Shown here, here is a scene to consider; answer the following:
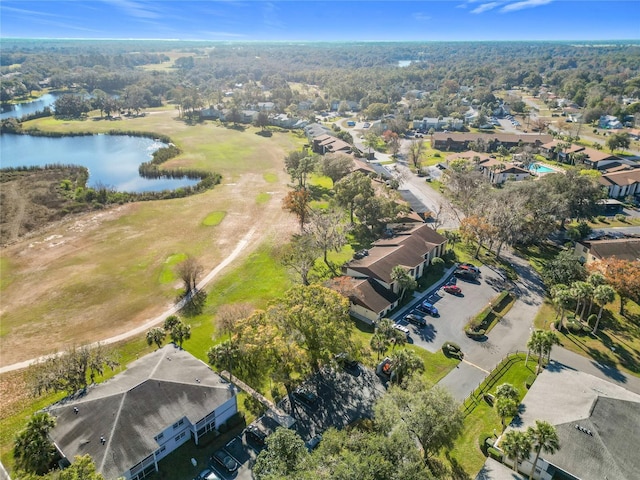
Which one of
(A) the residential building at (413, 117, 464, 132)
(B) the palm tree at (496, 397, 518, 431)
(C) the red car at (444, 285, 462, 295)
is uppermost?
(A) the residential building at (413, 117, 464, 132)

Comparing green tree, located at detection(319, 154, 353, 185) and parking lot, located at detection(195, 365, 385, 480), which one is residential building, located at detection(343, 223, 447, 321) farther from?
green tree, located at detection(319, 154, 353, 185)

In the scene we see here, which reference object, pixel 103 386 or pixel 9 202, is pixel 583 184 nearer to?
pixel 103 386

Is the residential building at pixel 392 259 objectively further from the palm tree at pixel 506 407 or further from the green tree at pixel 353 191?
the palm tree at pixel 506 407

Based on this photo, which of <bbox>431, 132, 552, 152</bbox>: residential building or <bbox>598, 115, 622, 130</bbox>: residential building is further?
<bbox>598, 115, 622, 130</bbox>: residential building

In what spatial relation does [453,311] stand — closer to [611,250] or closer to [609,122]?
[611,250]

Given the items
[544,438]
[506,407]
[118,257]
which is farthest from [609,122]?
[118,257]

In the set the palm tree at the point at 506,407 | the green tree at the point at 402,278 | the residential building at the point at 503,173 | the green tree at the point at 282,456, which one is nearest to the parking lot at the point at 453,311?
the green tree at the point at 402,278

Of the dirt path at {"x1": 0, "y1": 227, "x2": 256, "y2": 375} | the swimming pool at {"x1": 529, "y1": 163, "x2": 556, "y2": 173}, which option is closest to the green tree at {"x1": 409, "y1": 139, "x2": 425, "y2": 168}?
the swimming pool at {"x1": 529, "y1": 163, "x2": 556, "y2": 173}
